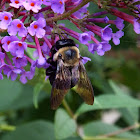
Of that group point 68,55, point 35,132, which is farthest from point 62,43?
point 35,132

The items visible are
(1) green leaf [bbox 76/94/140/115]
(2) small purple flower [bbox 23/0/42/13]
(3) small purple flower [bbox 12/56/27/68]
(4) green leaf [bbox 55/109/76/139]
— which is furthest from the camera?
(1) green leaf [bbox 76/94/140/115]

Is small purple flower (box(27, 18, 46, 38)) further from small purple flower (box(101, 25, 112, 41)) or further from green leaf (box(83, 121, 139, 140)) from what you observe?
green leaf (box(83, 121, 139, 140))

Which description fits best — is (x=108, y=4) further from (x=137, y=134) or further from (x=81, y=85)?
(x=137, y=134)

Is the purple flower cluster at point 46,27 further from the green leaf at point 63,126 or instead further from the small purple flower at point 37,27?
the green leaf at point 63,126

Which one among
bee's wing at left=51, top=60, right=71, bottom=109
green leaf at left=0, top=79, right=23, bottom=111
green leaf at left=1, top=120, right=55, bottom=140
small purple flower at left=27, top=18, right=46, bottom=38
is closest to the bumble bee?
bee's wing at left=51, top=60, right=71, bottom=109

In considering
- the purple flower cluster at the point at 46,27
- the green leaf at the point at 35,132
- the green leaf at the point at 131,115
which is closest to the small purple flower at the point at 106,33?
the purple flower cluster at the point at 46,27
